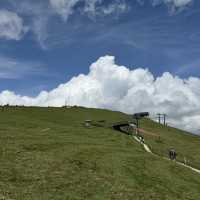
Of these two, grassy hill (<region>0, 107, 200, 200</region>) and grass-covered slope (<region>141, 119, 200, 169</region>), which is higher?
grass-covered slope (<region>141, 119, 200, 169</region>)

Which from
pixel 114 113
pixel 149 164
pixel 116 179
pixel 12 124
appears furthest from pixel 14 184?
pixel 114 113

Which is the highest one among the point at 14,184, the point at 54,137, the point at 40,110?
the point at 40,110

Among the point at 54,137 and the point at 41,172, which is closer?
the point at 41,172

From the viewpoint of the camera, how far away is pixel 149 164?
6322 centimetres

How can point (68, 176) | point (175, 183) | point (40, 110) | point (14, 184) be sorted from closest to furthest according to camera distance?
1. point (14, 184)
2. point (68, 176)
3. point (175, 183)
4. point (40, 110)

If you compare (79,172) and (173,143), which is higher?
(173,143)

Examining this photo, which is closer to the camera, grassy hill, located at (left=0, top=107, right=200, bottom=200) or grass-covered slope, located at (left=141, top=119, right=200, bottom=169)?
grassy hill, located at (left=0, top=107, right=200, bottom=200)

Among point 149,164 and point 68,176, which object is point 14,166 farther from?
point 149,164

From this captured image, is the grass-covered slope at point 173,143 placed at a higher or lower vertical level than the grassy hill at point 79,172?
higher

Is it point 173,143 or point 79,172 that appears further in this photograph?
point 173,143

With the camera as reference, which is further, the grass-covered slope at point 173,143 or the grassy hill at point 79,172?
the grass-covered slope at point 173,143

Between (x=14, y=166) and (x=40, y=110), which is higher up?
(x=40, y=110)

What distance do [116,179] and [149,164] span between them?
42.1 feet

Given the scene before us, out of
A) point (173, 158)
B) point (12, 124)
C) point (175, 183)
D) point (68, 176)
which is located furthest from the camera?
point (12, 124)
